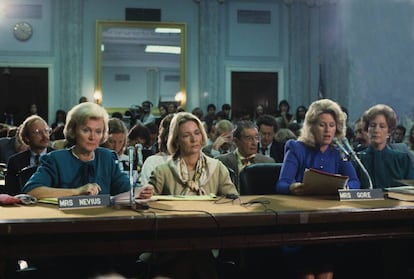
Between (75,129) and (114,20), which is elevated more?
(114,20)

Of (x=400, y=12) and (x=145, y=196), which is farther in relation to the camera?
(x=400, y=12)

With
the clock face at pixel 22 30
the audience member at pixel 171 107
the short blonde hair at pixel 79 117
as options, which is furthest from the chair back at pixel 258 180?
the clock face at pixel 22 30

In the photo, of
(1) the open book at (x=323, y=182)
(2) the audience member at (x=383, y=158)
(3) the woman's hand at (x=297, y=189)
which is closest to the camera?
(1) the open book at (x=323, y=182)

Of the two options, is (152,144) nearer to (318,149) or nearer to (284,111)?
(318,149)

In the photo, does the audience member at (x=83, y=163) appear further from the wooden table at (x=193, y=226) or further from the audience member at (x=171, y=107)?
the audience member at (x=171, y=107)

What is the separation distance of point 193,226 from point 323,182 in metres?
0.91

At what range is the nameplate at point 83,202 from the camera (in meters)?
2.45

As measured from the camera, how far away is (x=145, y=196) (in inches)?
106

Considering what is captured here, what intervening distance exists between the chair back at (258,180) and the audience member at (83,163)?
2.39 ft

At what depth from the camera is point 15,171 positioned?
12.2 feet

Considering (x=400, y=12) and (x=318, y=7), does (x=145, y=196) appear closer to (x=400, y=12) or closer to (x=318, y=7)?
(x=400, y=12)

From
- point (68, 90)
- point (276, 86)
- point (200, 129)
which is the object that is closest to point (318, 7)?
point (276, 86)

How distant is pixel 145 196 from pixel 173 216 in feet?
1.53

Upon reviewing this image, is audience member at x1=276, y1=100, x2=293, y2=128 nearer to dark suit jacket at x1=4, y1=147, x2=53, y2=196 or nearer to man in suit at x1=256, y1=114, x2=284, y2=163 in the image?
man in suit at x1=256, y1=114, x2=284, y2=163
